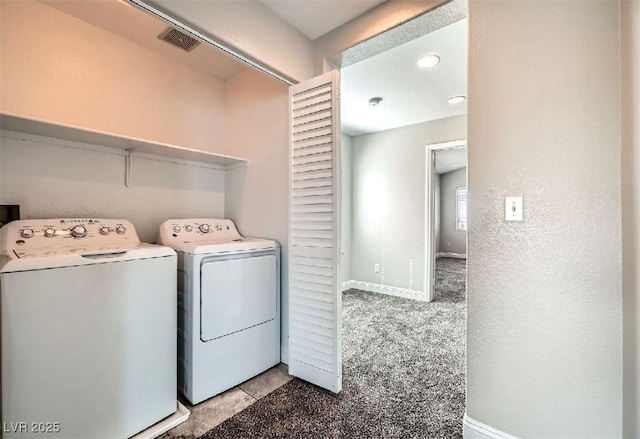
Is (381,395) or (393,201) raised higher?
(393,201)

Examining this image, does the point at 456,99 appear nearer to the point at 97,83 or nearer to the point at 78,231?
the point at 97,83

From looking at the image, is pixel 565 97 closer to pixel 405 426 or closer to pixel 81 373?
pixel 405 426

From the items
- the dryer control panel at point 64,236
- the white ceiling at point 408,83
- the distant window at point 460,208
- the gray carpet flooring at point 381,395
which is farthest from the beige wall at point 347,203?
the distant window at point 460,208

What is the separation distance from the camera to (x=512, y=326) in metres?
1.25

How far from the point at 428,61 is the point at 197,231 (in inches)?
89.3

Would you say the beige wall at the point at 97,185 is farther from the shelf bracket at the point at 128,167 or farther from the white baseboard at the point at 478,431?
the white baseboard at the point at 478,431

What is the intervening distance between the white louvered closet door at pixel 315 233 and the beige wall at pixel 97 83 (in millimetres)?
1039

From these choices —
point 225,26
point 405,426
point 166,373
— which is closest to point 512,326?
point 405,426

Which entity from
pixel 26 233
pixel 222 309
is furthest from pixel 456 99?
pixel 26 233

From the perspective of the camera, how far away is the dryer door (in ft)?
5.49

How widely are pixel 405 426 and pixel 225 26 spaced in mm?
2339

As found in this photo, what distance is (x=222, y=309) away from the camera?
5.70 feet

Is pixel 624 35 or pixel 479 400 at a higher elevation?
pixel 624 35

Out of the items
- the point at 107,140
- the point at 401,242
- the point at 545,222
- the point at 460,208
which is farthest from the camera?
the point at 460,208
